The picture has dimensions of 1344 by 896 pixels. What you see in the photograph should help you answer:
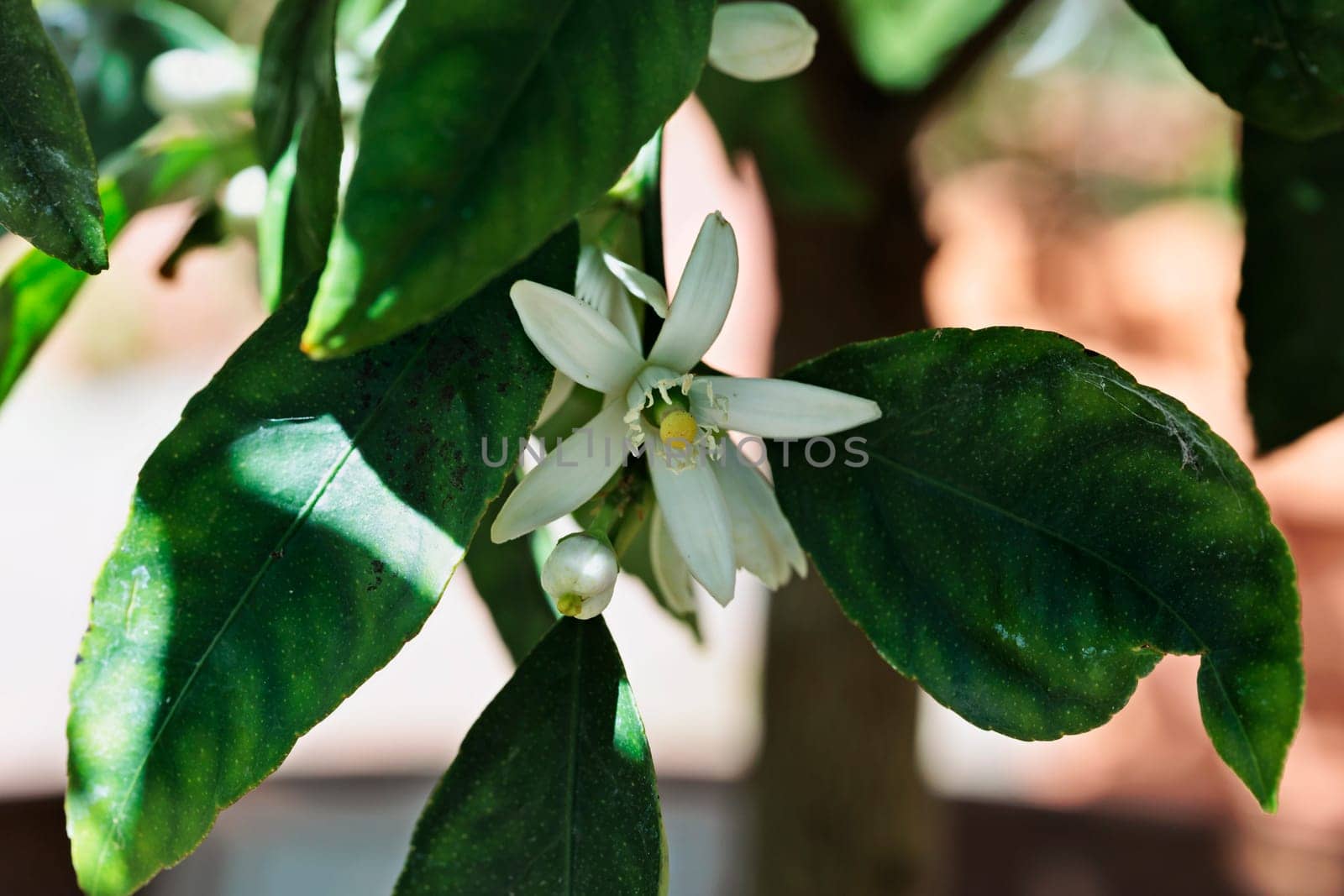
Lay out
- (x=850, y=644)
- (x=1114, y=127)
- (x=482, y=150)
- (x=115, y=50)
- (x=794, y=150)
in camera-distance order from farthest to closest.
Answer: (x=1114, y=127)
(x=850, y=644)
(x=794, y=150)
(x=115, y=50)
(x=482, y=150)

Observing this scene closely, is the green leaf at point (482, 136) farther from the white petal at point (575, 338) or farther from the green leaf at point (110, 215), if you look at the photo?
the green leaf at point (110, 215)

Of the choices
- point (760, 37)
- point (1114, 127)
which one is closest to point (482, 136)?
point (760, 37)

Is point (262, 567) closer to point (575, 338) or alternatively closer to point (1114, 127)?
point (575, 338)

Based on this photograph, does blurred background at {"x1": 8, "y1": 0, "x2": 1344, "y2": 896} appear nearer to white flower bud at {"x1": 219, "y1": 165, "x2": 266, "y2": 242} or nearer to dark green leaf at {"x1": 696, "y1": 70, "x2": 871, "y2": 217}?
dark green leaf at {"x1": 696, "y1": 70, "x2": 871, "y2": 217}

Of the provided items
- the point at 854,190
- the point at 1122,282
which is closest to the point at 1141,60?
the point at 1122,282

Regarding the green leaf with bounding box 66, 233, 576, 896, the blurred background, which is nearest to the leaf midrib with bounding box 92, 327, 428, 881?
the green leaf with bounding box 66, 233, 576, 896

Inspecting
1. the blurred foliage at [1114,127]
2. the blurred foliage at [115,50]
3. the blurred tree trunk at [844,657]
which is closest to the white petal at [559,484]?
the blurred foliage at [115,50]
